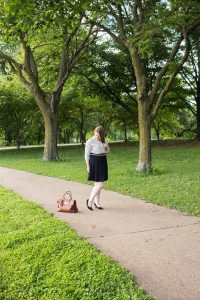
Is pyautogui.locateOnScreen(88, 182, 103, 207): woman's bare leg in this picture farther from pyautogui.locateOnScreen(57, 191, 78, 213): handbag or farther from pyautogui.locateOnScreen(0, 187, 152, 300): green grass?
pyautogui.locateOnScreen(0, 187, 152, 300): green grass

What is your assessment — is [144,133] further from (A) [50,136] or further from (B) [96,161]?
(A) [50,136]

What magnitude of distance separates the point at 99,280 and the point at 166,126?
48.3m

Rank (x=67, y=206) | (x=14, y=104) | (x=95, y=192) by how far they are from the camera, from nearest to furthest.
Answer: (x=67, y=206) < (x=95, y=192) < (x=14, y=104)

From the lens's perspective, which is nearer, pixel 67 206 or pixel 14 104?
pixel 67 206

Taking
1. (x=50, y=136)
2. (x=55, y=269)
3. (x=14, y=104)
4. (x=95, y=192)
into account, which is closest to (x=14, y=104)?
(x=14, y=104)

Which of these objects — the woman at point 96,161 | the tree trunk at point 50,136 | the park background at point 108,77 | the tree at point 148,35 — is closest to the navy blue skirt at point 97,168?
the woman at point 96,161

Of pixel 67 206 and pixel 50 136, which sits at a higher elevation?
pixel 50 136

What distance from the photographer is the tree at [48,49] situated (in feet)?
26.8

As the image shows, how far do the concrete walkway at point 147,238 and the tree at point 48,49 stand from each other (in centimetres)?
426

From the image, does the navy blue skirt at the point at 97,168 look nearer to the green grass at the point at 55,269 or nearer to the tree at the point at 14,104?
the green grass at the point at 55,269

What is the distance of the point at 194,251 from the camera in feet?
16.8

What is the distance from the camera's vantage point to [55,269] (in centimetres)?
482

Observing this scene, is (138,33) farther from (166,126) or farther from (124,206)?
(166,126)

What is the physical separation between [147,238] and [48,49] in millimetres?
18345
